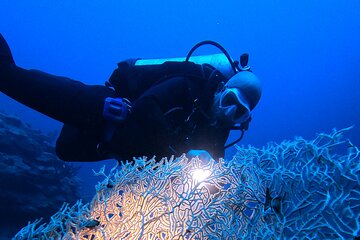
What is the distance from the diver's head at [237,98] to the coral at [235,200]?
911 mm

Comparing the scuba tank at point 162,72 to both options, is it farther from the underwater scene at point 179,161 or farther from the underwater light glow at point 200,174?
the underwater light glow at point 200,174

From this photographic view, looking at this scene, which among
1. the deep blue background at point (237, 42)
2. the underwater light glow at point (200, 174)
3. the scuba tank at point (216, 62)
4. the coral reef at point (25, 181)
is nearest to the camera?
the underwater light glow at point (200, 174)

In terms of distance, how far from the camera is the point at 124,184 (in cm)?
302

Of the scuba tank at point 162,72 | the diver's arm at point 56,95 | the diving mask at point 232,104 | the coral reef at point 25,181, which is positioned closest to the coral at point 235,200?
the diving mask at point 232,104

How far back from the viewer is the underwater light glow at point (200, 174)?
9.84 ft

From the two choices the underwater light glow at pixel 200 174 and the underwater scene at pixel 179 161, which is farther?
the underwater light glow at pixel 200 174

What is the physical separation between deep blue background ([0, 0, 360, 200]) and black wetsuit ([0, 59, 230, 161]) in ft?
221

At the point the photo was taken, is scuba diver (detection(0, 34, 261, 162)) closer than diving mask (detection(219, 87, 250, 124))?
Yes

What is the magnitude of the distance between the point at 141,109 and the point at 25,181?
7474 mm

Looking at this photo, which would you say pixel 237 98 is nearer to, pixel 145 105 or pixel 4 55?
pixel 145 105

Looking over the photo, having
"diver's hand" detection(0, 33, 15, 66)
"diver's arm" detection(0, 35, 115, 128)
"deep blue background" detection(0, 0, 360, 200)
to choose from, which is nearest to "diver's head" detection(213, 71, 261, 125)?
"diver's arm" detection(0, 35, 115, 128)

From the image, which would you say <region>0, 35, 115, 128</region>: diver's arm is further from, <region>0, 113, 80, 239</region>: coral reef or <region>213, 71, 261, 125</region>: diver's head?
<region>0, 113, 80, 239</region>: coral reef

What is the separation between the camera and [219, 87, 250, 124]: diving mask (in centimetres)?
385

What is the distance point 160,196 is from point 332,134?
1957 millimetres
